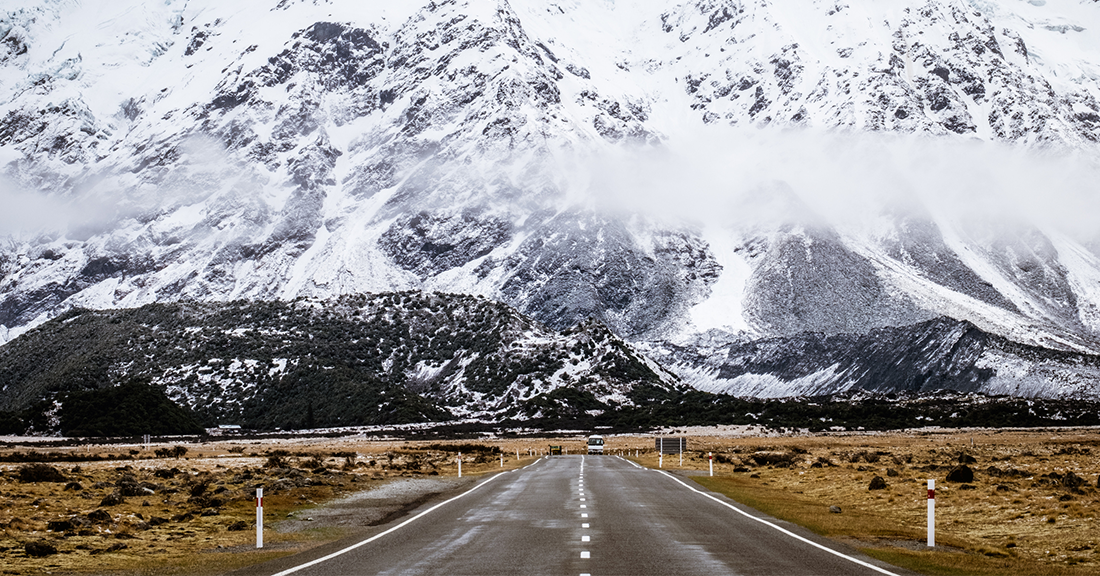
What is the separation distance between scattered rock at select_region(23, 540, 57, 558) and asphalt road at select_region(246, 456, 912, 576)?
537 centimetres

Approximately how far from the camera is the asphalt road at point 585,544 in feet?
62.9

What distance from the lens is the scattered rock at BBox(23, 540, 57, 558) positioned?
22.1 metres

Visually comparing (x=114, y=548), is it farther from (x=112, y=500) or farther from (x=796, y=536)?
(x=796, y=536)

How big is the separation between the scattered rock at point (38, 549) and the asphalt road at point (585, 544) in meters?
5.37

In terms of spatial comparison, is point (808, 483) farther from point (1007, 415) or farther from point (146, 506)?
point (1007, 415)

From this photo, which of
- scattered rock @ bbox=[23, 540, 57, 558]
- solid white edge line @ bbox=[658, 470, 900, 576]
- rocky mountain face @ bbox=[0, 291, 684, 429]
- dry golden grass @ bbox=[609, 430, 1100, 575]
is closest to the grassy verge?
dry golden grass @ bbox=[609, 430, 1100, 575]

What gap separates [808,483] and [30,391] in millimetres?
169698

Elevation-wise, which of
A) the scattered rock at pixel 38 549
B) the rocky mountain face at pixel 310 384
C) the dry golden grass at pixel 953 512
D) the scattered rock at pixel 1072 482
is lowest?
the dry golden grass at pixel 953 512

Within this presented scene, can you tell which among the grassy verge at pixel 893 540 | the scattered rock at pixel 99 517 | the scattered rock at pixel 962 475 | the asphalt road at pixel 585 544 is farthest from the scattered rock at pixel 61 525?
the scattered rock at pixel 962 475

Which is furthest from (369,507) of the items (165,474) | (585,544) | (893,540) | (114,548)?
(165,474)

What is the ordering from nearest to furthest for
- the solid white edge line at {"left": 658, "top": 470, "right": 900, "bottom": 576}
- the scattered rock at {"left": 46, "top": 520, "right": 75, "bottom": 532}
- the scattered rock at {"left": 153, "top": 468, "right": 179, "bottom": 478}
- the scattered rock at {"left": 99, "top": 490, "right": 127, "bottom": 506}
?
the solid white edge line at {"left": 658, "top": 470, "right": 900, "bottom": 576} → the scattered rock at {"left": 46, "top": 520, "right": 75, "bottom": 532} → the scattered rock at {"left": 99, "top": 490, "right": 127, "bottom": 506} → the scattered rock at {"left": 153, "top": 468, "right": 179, "bottom": 478}

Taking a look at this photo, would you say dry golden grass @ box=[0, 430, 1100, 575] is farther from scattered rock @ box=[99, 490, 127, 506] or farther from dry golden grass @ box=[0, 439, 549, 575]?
scattered rock @ box=[99, 490, 127, 506]

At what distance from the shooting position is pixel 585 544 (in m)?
22.7

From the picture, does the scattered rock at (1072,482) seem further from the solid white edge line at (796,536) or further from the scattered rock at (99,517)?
the scattered rock at (99,517)
